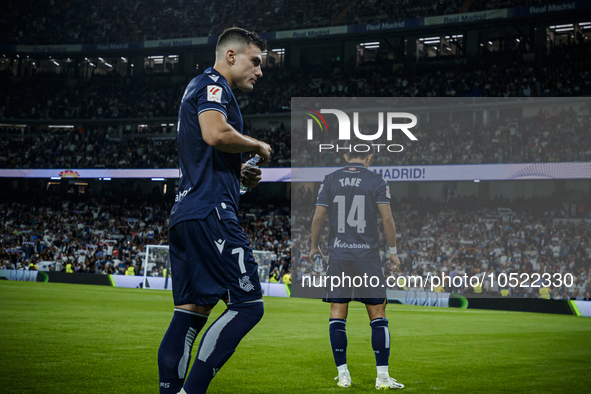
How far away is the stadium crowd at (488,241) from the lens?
925 inches

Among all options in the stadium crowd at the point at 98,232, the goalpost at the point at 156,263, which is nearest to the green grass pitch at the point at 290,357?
the goalpost at the point at 156,263

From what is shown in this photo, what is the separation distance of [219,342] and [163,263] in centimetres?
2507

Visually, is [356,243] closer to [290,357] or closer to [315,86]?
[290,357]

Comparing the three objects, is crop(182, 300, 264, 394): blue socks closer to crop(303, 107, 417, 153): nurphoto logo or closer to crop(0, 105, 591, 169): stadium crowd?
crop(0, 105, 591, 169): stadium crowd

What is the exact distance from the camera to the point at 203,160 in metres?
3.31

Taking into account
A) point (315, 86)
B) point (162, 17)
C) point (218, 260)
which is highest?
point (162, 17)

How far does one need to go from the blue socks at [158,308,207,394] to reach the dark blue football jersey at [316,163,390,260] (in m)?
2.81

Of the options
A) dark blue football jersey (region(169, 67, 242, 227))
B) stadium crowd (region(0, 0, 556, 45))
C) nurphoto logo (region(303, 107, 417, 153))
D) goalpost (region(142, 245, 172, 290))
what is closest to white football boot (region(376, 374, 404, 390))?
dark blue football jersey (region(169, 67, 242, 227))

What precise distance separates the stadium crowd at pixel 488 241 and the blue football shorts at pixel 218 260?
67.0 feet

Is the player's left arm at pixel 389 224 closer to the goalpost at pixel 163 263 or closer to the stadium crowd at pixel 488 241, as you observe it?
the stadium crowd at pixel 488 241

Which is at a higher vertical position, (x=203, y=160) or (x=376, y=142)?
(x=376, y=142)

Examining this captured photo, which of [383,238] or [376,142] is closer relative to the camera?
[383,238]

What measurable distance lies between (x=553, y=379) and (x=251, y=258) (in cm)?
460

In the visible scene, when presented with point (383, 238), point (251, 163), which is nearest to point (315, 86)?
point (383, 238)
